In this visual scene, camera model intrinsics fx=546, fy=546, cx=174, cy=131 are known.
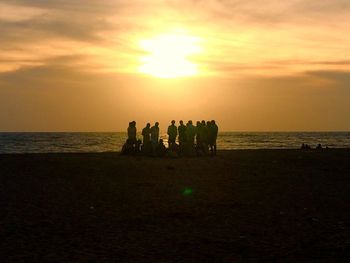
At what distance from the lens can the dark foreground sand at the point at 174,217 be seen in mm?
9375

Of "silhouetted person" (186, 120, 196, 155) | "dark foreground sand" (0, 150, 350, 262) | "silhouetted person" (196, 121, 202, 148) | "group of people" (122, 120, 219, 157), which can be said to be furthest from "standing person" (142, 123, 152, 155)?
"dark foreground sand" (0, 150, 350, 262)

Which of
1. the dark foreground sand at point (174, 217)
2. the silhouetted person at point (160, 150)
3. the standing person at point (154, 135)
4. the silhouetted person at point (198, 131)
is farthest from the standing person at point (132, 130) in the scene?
the dark foreground sand at point (174, 217)

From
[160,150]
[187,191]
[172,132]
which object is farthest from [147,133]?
[187,191]

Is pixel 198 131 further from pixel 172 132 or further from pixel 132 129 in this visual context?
pixel 132 129

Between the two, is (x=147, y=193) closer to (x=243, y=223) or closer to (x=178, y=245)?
(x=243, y=223)

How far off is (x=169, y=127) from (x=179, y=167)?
8586mm

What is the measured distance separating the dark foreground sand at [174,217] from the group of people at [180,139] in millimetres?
11131

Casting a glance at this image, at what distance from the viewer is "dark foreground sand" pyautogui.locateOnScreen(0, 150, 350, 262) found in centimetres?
938

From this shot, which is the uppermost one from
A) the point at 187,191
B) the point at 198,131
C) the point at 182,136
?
the point at 198,131

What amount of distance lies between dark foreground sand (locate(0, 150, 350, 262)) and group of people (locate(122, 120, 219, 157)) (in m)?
11.1

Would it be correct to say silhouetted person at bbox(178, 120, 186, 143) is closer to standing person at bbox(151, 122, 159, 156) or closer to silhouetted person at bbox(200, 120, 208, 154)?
silhouetted person at bbox(200, 120, 208, 154)

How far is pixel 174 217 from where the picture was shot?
12742 millimetres

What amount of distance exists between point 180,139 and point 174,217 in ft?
74.8

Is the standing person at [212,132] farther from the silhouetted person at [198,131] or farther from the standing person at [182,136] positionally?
the standing person at [182,136]
